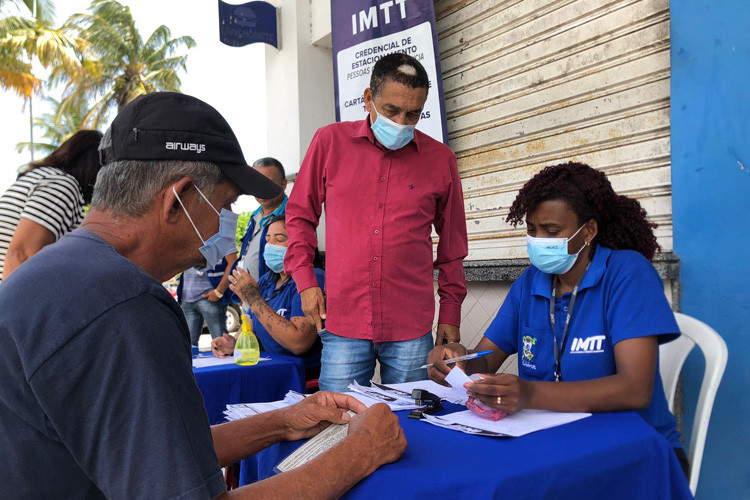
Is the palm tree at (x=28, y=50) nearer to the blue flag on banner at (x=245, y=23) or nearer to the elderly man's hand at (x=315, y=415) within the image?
the blue flag on banner at (x=245, y=23)

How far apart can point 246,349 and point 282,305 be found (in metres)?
0.44

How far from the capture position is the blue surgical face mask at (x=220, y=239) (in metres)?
1.18

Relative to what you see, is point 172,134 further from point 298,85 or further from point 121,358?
point 298,85

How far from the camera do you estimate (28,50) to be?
721 inches

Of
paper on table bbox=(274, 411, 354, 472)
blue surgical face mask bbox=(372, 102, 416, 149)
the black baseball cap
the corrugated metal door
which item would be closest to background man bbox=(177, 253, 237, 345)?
the corrugated metal door

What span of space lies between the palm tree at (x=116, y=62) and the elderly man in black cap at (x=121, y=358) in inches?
857

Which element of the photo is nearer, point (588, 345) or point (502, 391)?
point (502, 391)

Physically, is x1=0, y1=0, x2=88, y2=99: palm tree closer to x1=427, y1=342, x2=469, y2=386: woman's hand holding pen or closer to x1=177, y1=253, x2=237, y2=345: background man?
x1=177, y1=253, x2=237, y2=345: background man

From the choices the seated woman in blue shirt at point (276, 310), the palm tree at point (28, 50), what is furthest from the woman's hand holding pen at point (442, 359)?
the palm tree at point (28, 50)

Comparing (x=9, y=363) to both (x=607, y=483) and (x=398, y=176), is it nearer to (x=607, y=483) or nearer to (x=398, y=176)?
(x=607, y=483)

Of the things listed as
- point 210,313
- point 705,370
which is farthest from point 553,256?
point 210,313

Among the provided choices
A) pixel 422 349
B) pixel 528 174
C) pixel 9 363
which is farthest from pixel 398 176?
pixel 9 363

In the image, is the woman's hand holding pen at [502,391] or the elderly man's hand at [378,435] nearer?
the elderly man's hand at [378,435]

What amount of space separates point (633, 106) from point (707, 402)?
5.83 feet
